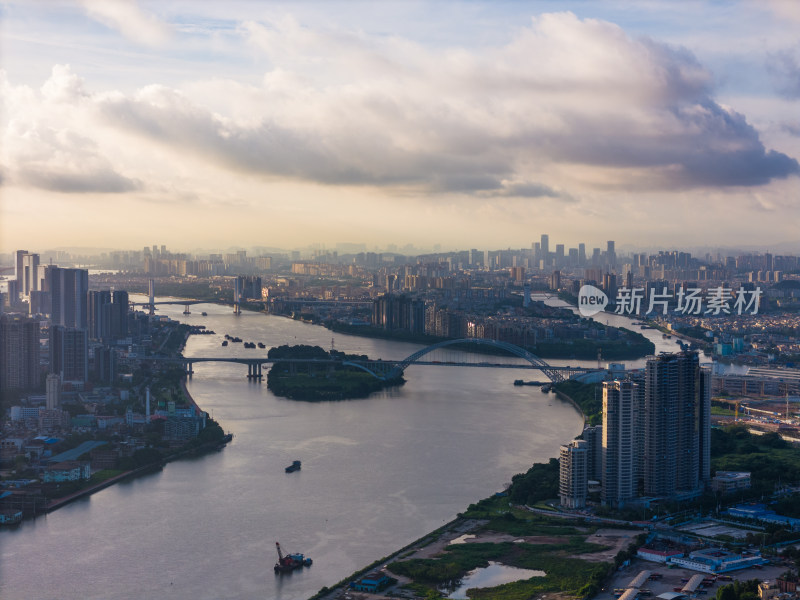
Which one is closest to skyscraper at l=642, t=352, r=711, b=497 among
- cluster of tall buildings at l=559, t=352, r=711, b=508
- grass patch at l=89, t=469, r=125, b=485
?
cluster of tall buildings at l=559, t=352, r=711, b=508

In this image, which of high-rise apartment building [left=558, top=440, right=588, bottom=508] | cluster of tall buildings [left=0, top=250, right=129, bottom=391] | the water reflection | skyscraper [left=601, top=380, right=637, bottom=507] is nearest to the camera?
the water reflection

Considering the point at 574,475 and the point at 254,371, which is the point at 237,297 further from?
the point at 574,475

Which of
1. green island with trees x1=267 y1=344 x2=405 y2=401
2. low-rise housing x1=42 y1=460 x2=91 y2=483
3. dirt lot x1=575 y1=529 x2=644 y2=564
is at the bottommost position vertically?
dirt lot x1=575 y1=529 x2=644 y2=564

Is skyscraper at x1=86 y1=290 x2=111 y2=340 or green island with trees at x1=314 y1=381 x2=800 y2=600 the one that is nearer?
green island with trees at x1=314 y1=381 x2=800 y2=600

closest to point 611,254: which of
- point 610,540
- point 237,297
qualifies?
point 237,297

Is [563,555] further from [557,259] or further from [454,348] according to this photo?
[557,259]

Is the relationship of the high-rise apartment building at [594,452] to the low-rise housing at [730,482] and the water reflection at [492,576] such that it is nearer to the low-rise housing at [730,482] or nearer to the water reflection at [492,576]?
the low-rise housing at [730,482]

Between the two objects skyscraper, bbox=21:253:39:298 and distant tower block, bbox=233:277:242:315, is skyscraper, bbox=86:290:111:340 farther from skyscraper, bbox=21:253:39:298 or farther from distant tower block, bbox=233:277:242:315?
distant tower block, bbox=233:277:242:315
